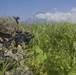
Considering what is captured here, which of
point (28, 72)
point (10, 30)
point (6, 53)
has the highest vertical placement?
point (10, 30)

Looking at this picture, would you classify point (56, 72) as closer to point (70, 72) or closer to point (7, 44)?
point (70, 72)

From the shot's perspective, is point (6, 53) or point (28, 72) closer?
Answer: point (28, 72)

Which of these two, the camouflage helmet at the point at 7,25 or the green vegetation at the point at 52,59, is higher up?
the camouflage helmet at the point at 7,25

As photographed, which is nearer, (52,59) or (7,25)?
(52,59)

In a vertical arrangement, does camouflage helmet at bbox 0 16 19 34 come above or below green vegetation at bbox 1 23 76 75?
above

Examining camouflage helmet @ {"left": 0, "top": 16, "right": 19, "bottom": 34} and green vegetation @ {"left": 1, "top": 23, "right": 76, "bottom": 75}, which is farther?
camouflage helmet @ {"left": 0, "top": 16, "right": 19, "bottom": 34}

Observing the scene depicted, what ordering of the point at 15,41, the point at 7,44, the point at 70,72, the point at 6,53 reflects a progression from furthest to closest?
the point at 15,41 < the point at 7,44 < the point at 6,53 < the point at 70,72

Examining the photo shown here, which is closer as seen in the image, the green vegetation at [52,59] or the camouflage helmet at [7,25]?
the green vegetation at [52,59]

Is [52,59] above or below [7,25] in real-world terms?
below

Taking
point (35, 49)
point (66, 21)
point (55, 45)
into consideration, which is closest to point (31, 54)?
point (35, 49)

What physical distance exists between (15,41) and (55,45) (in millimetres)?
1312

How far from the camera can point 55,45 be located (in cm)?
676

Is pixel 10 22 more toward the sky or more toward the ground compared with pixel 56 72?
more toward the sky

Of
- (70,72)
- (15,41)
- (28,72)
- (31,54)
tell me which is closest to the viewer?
(70,72)
